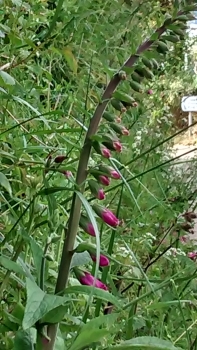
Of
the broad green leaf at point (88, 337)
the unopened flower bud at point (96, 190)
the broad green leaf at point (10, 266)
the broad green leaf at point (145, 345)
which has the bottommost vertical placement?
the broad green leaf at point (145, 345)

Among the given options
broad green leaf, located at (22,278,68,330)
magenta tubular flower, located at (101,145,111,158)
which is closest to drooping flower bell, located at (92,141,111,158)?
magenta tubular flower, located at (101,145,111,158)

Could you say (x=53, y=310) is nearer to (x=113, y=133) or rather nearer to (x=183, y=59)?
(x=113, y=133)

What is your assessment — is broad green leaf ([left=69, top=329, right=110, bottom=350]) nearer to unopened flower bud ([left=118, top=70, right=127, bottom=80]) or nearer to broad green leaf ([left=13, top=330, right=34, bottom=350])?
broad green leaf ([left=13, top=330, right=34, bottom=350])

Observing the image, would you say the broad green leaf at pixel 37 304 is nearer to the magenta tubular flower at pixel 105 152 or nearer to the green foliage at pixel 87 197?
the green foliage at pixel 87 197

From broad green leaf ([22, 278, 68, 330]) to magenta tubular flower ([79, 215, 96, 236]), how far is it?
0.20 ft

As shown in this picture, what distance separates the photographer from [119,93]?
446 millimetres

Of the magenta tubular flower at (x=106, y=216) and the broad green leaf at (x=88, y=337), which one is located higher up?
the magenta tubular flower at (x=106, y=216)

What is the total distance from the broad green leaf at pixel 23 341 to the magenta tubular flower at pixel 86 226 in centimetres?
8

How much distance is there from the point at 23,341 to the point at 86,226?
9 centimetres

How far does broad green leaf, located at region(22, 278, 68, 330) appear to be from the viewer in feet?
1.18

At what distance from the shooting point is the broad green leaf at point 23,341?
41cm

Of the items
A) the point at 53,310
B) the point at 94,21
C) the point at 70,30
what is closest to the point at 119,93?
the point at 53,310

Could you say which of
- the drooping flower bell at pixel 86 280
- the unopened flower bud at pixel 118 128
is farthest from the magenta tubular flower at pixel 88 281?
the unopened flower bud at pixel 118 128

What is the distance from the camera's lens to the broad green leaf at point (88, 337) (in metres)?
0.39
